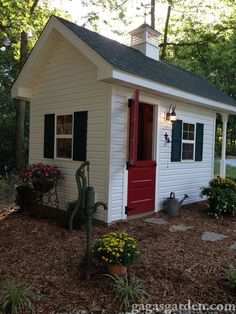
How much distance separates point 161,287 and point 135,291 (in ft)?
1.21

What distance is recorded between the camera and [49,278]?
3.19m

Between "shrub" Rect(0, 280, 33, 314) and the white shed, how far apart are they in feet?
8.56

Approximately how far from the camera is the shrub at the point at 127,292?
2673 millimetres

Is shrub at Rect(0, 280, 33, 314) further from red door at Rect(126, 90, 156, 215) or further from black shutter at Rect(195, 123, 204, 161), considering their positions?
black shutter at Rect(195, 123, 204, 161)

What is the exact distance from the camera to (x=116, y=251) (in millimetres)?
3012

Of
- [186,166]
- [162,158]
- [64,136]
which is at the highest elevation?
[64,136]

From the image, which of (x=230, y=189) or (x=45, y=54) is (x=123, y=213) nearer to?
(x=230, y=189)

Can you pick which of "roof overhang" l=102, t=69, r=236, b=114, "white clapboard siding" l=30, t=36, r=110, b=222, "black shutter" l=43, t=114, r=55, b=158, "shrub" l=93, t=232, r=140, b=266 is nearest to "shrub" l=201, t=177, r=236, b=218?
"roof overhang" l=102, t=69, r=236, b=114

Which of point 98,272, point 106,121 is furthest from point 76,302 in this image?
point 106,121

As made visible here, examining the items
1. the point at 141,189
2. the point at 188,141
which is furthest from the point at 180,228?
the point at 188,141

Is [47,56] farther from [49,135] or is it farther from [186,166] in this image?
[186,166]

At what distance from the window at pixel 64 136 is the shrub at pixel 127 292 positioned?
144 inches

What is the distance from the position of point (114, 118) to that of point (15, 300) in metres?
A: 3.43

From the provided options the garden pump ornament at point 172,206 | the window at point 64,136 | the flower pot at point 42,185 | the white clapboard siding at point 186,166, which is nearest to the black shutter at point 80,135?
the window at point 64,136
